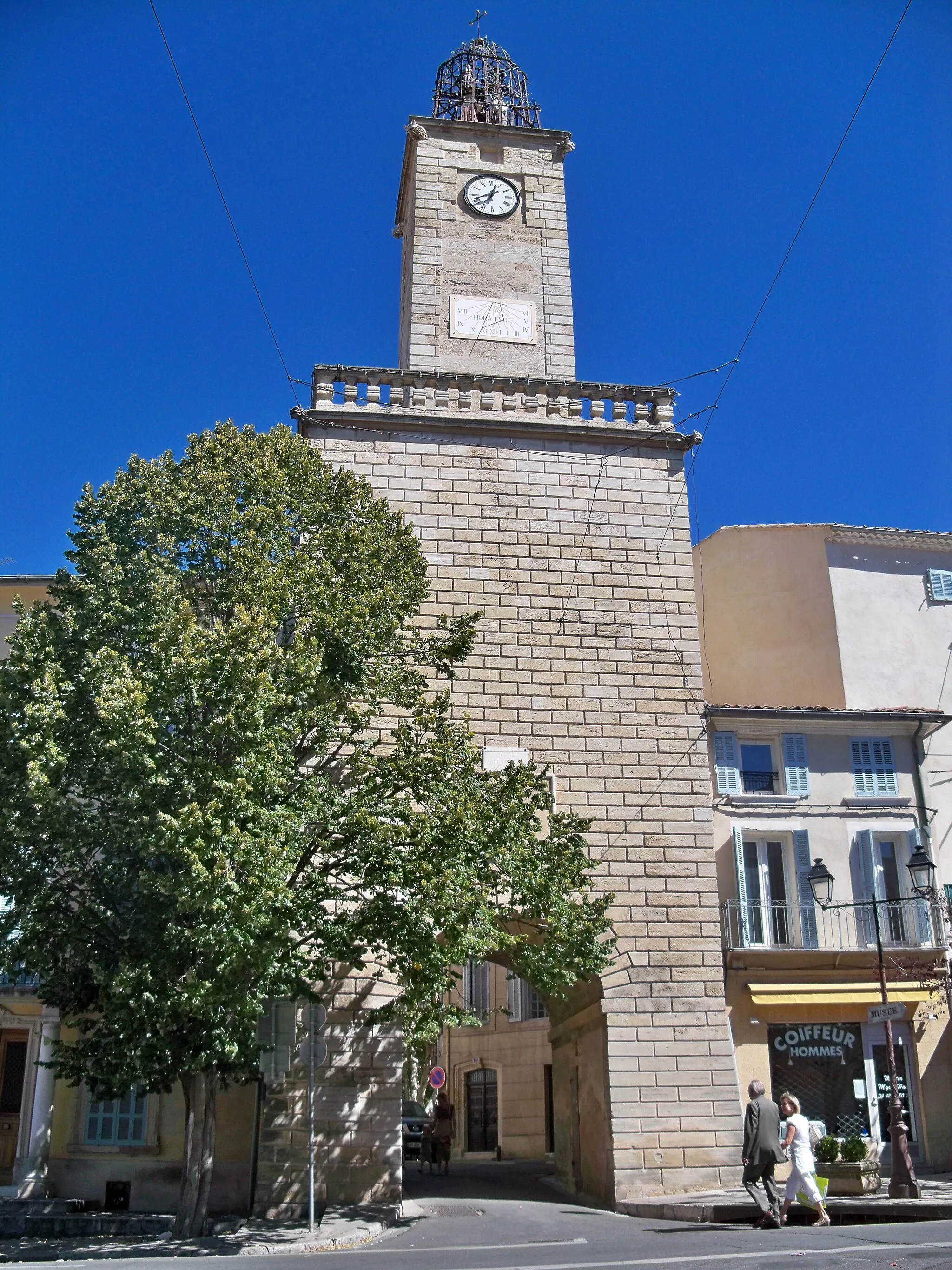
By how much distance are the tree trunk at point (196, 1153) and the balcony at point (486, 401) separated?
9.43 meters

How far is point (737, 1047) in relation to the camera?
56.4 feet

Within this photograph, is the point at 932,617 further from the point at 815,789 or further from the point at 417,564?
the point at 417,564

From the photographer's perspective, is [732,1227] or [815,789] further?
[815,789]

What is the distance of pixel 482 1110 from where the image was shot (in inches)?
1033

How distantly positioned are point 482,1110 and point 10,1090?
12.2 meters

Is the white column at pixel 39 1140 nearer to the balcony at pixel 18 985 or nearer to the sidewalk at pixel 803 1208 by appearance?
the balcony at pixel 18 985

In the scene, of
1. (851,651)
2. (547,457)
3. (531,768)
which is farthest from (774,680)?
(531,768)

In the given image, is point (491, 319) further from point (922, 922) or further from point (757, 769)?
point (922, 922)

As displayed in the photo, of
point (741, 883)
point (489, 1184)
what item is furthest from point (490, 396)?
point (489, 1184)

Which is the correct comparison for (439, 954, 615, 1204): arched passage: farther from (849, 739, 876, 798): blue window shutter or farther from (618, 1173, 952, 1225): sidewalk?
(849, 739, 876, 798): blue window shutter

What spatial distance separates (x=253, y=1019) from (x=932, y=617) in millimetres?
15427

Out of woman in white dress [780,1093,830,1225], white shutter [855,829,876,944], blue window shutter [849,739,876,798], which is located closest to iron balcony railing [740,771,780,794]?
blue window shutter [849,739,876,798]

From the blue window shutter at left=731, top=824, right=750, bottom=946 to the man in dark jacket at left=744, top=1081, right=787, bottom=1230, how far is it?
6424 mm

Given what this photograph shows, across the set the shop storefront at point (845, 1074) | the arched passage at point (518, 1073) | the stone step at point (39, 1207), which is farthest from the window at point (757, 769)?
the stone step at point (39, 1207)
